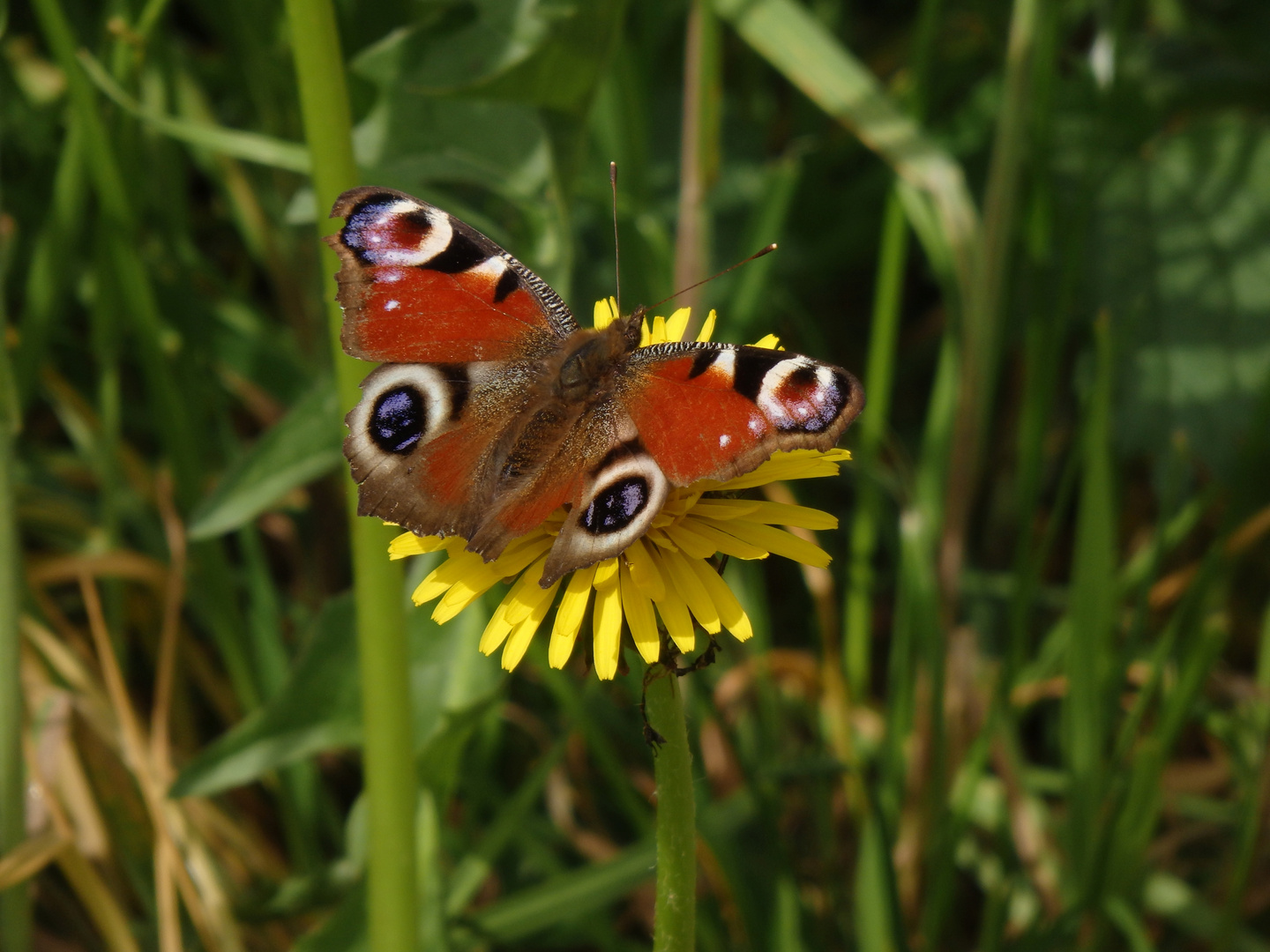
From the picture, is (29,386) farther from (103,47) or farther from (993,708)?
(993,708)

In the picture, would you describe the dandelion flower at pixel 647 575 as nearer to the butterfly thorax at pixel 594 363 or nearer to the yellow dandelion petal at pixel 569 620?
the yellow dandelion petal at pixel 569 620

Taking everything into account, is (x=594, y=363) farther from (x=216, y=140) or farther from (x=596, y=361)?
(x=216, y=140)

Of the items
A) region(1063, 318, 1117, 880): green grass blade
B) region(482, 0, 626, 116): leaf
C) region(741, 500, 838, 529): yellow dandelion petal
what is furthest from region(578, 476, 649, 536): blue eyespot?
region(1063, 318, 1117, 880): green grass blade

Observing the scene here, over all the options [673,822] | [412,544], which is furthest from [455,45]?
[673,822]

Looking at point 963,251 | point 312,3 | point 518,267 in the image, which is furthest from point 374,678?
point 963,251

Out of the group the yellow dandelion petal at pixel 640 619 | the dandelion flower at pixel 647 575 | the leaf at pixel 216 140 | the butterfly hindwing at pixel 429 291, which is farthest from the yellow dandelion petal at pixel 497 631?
the leaf at pixel 216 140

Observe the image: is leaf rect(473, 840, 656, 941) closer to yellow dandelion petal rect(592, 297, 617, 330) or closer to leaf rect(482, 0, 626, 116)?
yellow dandelion petal rect(592, 297, 617, 330)
